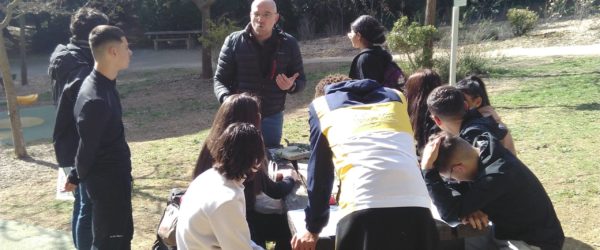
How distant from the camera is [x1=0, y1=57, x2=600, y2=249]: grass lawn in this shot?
4934 millimetres

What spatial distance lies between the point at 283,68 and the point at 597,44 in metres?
13.4

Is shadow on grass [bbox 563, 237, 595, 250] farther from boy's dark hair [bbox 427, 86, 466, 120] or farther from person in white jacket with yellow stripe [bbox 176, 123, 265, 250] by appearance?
person in white jacket with yellow stripe [bbox 176, 123, 265, 250]

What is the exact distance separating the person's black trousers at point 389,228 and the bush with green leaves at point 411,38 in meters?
8.27

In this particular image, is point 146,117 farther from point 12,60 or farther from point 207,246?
point 12,60

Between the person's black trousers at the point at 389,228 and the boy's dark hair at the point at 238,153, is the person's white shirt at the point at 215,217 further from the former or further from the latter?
the person's black trousers at the point at 389,228

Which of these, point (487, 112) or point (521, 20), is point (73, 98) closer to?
point (487, 112)

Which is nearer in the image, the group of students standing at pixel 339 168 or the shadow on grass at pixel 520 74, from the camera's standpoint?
the group of students standing at pixel 339 168

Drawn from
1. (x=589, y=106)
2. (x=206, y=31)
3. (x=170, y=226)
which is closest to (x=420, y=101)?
(x=170, y=226)

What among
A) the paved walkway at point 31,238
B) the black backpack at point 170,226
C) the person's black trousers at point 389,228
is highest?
the person's black trousers at point 389,228

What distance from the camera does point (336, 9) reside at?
78.9 ft

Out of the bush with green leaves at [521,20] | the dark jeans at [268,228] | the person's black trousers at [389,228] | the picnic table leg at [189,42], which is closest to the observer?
the person's black trousers at [389,228]

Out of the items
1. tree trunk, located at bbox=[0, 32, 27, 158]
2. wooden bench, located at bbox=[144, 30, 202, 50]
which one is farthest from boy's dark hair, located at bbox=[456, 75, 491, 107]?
wooden bench, located at bbox=[144, 30, 202, 50]

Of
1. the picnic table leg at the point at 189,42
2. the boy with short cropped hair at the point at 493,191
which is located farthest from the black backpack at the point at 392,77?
the picnic table leg at the point at 189,42

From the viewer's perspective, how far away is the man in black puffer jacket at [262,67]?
174 inches
